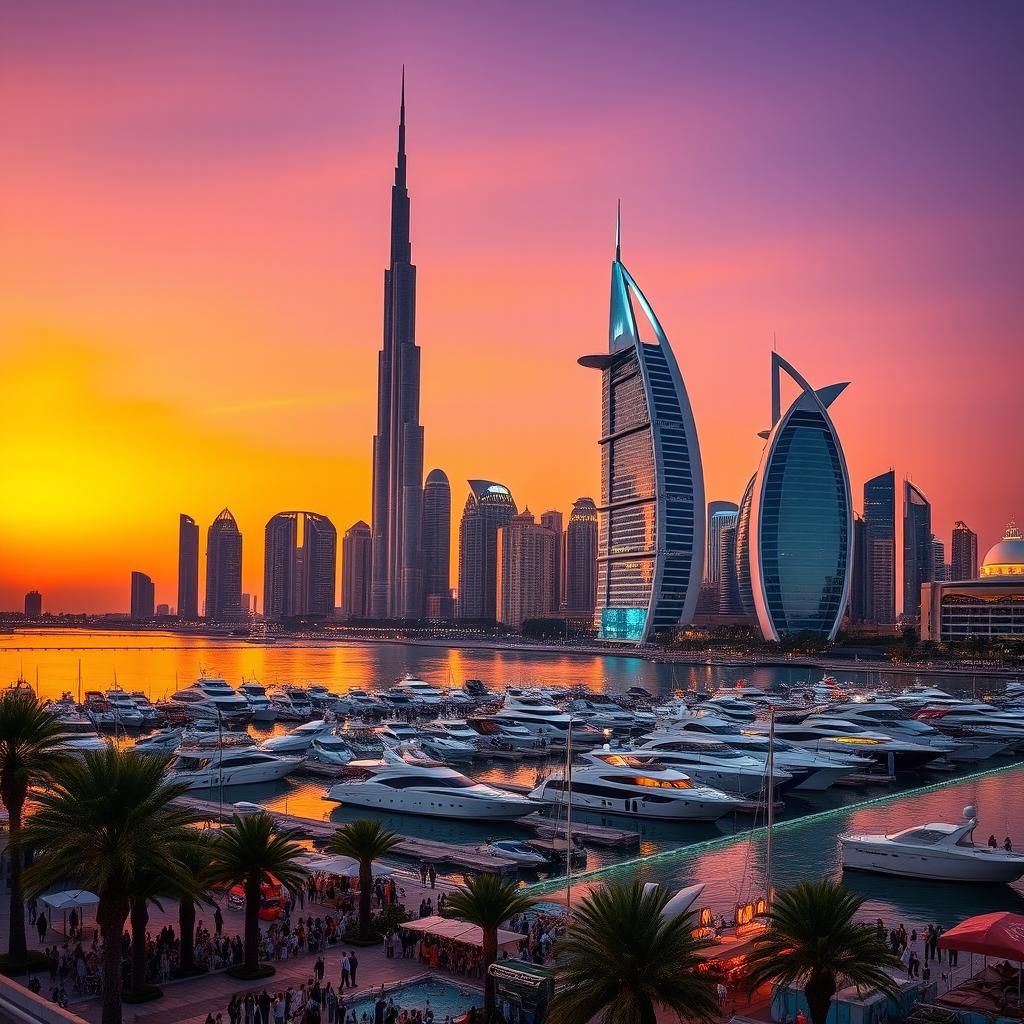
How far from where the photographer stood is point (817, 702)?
94.9 m

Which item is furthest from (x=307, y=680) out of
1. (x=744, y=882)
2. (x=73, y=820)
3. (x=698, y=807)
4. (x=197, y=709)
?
(x=73, y=820)

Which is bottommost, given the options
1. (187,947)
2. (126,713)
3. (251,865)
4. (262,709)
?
(262,709)

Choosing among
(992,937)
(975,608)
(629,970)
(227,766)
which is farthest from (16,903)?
(975,608)

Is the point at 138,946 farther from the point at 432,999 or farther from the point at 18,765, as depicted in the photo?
the point at 432,999

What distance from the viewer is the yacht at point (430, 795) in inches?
1877

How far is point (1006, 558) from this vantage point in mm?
192625

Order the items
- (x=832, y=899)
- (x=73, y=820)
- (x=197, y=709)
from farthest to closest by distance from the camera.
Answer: (x=197, y=709) → (x=73, y=820) → (x=832, y=899)

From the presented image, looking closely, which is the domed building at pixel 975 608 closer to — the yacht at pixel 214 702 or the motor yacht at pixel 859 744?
the motor yacht at pixel 859 744

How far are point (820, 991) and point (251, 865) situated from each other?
13393mm

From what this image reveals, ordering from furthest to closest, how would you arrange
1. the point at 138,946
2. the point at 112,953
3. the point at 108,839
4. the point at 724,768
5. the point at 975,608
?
1. the point at 975,608
2. the point at 724,768
3. the point at 138,946
4. the point at 108,839
5. the point at 112,953

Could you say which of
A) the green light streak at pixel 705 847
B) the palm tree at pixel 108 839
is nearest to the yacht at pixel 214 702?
the green light streak at pixel 705 847

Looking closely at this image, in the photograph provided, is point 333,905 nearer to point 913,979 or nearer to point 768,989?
point 768,989

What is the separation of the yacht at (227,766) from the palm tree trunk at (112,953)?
→ 34.0 m

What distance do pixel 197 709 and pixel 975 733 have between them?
62366 mm
